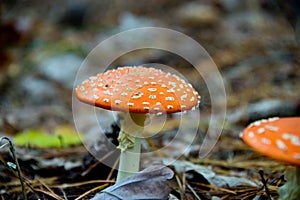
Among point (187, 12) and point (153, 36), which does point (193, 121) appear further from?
point (187, 12)

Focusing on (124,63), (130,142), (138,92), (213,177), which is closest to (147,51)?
(124,63)

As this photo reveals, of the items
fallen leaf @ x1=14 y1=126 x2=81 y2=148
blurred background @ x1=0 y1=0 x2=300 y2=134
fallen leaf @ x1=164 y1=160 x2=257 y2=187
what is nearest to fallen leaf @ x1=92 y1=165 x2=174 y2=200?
fallen leaf @ x1=164 y1=160 x2=257 y2=187

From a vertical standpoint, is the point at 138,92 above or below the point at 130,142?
above

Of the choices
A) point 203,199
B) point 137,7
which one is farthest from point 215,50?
point 203,199

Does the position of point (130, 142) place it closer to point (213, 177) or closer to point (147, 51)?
point (213, 177)

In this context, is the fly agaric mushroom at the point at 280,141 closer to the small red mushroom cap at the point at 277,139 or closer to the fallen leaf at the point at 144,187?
the small red mushroom cap at the point at 277,139

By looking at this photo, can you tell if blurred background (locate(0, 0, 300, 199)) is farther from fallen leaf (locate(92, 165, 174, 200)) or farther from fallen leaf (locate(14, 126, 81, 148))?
fallen leaf (locate(92, 165, 174, 200))
